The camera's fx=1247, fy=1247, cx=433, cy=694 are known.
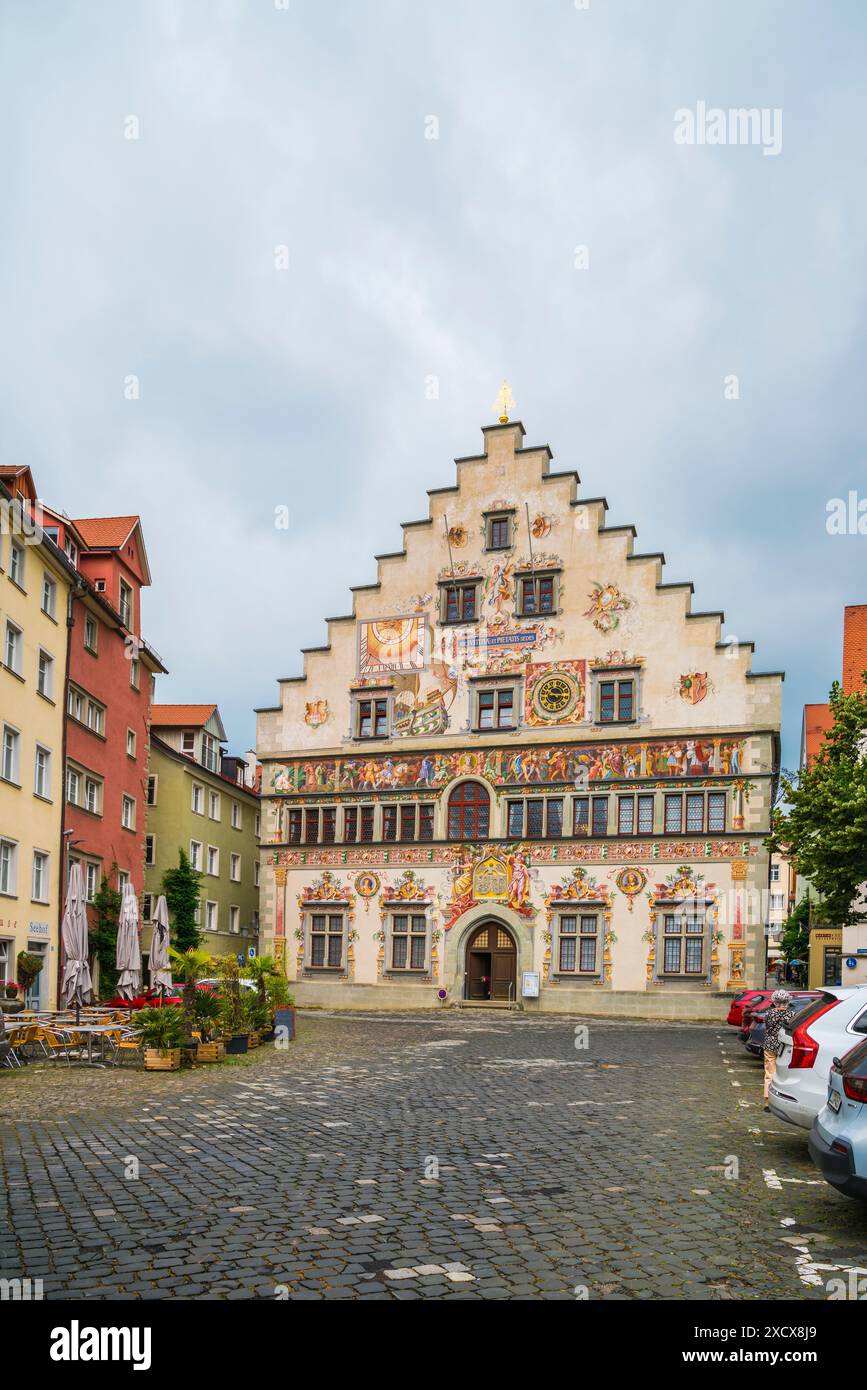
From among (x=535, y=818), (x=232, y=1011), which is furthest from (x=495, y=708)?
(x=232, y=1011)

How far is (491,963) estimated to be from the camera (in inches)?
1836

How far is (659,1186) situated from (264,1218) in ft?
11.7

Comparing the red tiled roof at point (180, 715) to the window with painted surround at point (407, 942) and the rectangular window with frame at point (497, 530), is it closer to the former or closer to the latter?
the window with painted surround at point (407, 942)

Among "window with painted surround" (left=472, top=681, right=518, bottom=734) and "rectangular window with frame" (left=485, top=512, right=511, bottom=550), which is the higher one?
"rectangular window with frame" (left=485, top=512, right=511, bottom=550)

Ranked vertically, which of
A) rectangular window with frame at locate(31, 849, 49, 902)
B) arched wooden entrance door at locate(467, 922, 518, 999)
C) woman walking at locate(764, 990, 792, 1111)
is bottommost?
arched wooden entrance door at locate(467, 922, 518, 999)

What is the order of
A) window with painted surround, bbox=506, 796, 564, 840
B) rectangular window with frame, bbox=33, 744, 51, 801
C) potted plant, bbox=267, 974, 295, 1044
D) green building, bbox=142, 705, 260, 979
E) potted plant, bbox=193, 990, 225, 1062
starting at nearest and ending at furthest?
potted plant, bbox=193, 990, 225, 1062
potted plant, bbox=267, 974, 295, 1044
rectangular window with frame, bbox=33, 744, 51, 801
window with painted surround, bbox=506, 796, 564, 840
green building, bbox=142, 705, 260, 979

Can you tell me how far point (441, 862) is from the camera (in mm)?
47375

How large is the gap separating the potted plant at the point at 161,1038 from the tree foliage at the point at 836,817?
1644cm

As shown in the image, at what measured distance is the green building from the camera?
50.1 meters

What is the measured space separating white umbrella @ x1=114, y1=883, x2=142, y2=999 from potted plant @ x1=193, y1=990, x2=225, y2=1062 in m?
6.52

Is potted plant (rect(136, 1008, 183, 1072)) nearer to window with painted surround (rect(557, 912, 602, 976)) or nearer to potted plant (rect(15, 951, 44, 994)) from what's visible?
potted plant (rect(15, 951, 44, 994))

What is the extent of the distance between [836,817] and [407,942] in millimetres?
21552

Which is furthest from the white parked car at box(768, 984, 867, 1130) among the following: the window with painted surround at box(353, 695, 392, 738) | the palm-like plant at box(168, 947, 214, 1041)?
the window with painted surround at box(353, 695, 392, 738)

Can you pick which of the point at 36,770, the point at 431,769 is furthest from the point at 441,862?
the point at 36,770
